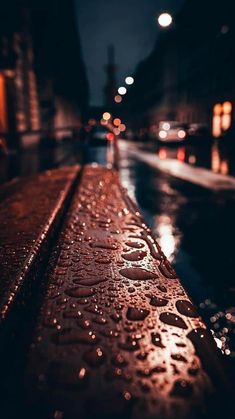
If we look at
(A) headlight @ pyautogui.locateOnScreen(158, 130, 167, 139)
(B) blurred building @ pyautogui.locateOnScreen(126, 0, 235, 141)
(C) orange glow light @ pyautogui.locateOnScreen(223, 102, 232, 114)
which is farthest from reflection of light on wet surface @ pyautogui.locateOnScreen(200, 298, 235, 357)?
(C) orange glow light @ pyautogui.locateOnScreen(223, 102, 232, 114)

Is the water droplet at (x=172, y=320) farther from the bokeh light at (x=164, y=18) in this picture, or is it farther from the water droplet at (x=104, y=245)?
the bokeh light at (x=164, y=18)

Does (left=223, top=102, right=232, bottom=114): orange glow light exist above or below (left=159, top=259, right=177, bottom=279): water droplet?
above

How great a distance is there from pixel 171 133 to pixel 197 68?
16.6 metres

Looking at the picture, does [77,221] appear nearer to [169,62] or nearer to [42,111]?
[42,111]

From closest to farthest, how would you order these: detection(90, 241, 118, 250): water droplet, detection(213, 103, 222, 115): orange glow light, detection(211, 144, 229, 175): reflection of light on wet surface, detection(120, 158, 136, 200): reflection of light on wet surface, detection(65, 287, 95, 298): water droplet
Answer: detection(65, 287, 95, 298): water droplet, detection(90, 241, 118, 250): water droplet, detection(120, 158, 136, 200): reflection of light on wet surface, detection(211, 144, 229, 175): reflection of light on wet surface, detection(213, 103, 222, 115): orange glow light

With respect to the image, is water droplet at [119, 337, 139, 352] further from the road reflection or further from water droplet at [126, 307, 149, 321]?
the road reflection

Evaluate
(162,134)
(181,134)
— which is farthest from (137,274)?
(181,134)

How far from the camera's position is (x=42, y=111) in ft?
62.3

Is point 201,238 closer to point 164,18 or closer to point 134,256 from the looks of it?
point 134,256

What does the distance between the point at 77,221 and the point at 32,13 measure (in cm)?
1689

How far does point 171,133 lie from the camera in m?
23.9

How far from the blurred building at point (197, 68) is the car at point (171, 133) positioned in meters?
5.24

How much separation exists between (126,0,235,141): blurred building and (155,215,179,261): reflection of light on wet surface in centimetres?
2524

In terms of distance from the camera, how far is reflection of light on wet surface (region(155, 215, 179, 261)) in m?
3.23
